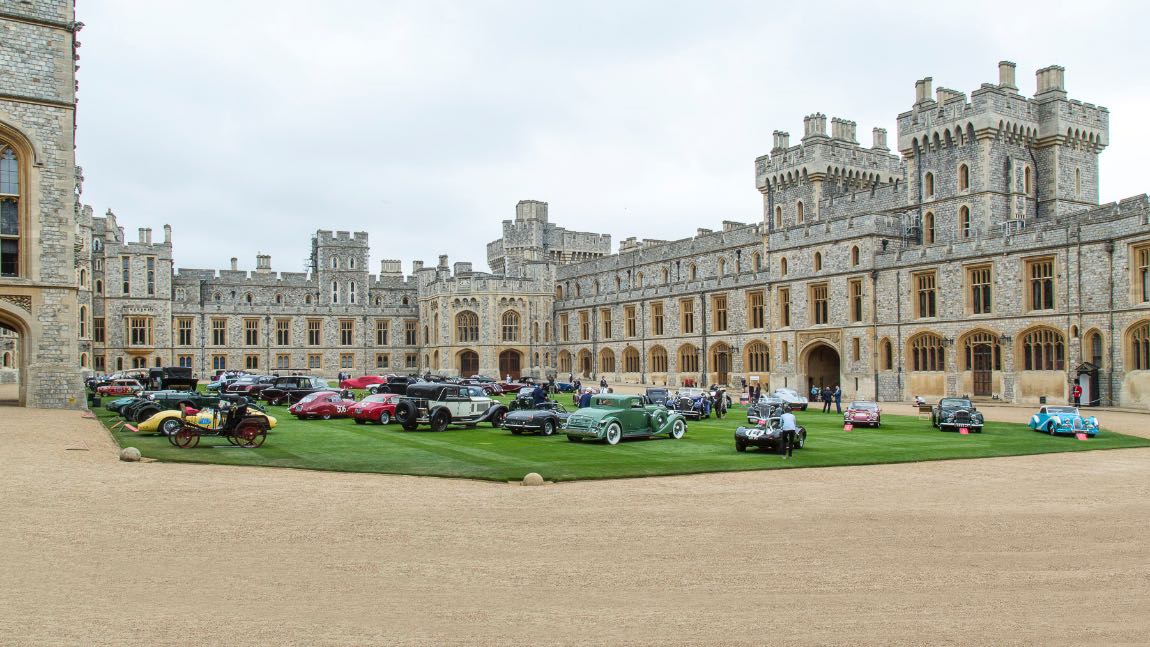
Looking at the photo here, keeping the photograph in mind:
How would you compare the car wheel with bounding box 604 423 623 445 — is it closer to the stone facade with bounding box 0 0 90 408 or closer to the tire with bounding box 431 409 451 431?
the tire with bounding box 431 409 451 431

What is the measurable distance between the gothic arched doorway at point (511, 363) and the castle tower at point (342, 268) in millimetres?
15420

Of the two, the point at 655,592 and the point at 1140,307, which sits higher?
the point at 1140,307

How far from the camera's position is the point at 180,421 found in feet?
72.7

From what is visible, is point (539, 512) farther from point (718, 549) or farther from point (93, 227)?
point (93, 227)

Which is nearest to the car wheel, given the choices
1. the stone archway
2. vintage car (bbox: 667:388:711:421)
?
vintage car (bbox: 667:388:711:421)

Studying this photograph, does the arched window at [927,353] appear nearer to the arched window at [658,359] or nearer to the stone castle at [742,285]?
the stone castle at [742,285]

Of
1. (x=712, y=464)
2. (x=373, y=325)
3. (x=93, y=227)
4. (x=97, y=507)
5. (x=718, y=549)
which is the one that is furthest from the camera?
(x=373, y=325)

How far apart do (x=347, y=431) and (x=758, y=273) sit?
34.1 metres

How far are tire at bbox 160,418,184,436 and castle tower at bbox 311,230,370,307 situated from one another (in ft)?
191

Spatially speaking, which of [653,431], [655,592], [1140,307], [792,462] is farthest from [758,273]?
[655,592]

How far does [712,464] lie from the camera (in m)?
19.7

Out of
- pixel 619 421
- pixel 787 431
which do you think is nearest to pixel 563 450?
pixel 619 421

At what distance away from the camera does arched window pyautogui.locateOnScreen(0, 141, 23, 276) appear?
32.2 m

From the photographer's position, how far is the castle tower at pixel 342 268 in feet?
270
